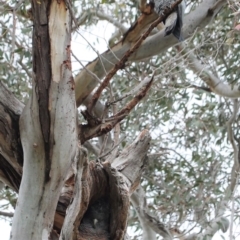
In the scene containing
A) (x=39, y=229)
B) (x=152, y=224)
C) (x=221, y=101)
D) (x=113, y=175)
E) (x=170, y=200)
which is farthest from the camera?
(x=221, y=101)

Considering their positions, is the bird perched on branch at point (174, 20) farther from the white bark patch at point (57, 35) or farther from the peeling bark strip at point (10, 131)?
the peeling bark strip at point (10, 131)

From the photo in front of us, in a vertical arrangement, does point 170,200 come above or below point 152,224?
above

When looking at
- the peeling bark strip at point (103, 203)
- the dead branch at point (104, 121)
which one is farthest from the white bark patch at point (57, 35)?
the peeling bark strip at point (103, 203)

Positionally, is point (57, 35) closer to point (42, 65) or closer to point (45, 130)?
point (42, 65)

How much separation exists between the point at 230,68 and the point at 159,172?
38.9 inches

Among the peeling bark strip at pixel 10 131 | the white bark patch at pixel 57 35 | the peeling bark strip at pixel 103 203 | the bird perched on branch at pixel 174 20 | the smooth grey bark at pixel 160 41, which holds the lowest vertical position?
the peeling bark strip at pixel 103 203

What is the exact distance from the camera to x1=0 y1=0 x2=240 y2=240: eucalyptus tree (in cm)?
156

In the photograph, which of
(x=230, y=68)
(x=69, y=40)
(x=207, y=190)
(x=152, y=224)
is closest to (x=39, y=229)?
(x=69, y=40)

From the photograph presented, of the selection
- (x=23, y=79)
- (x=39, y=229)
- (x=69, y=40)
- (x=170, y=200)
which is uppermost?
(x=23, y=79)

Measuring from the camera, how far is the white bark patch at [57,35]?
5.15 feet

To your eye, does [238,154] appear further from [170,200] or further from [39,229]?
[39,229]

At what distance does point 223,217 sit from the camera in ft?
10.9

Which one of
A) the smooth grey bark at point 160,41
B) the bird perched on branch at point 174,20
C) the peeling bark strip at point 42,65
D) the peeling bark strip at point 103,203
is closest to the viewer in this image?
the peeling bark strip at point 42,65

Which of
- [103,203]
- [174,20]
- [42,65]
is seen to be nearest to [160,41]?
[174,20]
